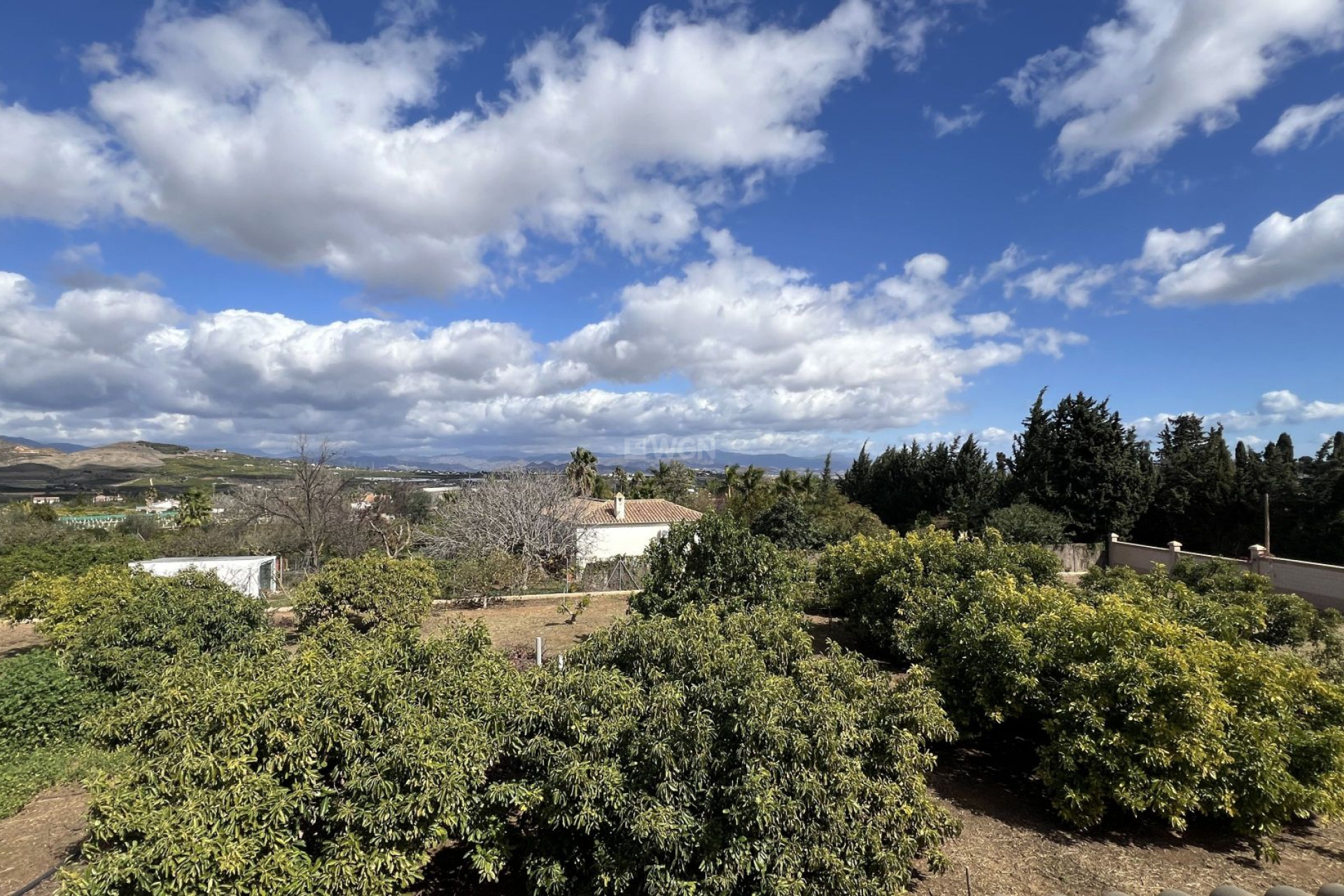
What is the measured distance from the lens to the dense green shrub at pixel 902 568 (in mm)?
11477

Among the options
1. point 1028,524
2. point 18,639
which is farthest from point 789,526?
point 18,639

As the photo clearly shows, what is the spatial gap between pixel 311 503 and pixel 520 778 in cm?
2311

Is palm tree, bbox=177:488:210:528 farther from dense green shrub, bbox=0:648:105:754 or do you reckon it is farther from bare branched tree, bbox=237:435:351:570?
dense green shrub, bbox=0:648:105:754

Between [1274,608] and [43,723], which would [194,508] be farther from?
[1274,608]

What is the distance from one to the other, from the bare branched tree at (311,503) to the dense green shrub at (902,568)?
64.4ft

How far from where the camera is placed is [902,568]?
11.8 meters

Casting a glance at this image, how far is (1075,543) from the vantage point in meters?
28.1

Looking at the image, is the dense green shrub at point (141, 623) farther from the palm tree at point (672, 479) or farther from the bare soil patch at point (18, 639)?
the palm tree at point (672, 479)

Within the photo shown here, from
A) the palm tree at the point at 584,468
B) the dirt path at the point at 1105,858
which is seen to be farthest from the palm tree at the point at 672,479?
the dirt path at the point at 1105,858

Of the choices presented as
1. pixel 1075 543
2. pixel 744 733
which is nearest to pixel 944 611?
pixel 744 733

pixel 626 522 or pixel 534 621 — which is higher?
pixel 626 522

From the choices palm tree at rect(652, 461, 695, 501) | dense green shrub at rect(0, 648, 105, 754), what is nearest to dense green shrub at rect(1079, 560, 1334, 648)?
dense green shrub at rect(0, 648, 105, 754)

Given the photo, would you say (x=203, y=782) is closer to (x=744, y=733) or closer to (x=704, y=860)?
(x=704, y=860)

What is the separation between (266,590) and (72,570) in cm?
543
